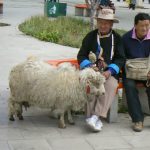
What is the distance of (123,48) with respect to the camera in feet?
20.3

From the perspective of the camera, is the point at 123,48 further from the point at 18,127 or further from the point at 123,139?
the point at 18,127

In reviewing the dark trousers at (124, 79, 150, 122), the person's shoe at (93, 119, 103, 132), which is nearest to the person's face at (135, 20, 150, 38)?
the dark trousers at (124, 79, 150, 122)

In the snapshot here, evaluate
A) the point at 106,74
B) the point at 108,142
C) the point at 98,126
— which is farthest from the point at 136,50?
the point at 108,142

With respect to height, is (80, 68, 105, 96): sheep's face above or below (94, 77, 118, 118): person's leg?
above

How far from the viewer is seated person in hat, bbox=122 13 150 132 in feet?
19.6

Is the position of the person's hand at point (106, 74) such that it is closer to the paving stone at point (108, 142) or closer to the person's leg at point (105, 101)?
the person's leg at point (105, 101)

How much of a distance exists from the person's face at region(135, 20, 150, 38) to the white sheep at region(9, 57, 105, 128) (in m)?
0.88

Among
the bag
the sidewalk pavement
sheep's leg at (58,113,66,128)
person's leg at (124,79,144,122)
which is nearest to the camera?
the sidewalk pavement

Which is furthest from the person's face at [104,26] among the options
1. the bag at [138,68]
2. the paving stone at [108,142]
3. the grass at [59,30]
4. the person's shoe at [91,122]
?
the grass at [59,30]

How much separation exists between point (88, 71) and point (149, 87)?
0.89 metres

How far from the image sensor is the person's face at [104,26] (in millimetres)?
6008

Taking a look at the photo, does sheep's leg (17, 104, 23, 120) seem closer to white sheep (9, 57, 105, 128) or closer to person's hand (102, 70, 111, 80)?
white sheep (9, 57, 105, 128)

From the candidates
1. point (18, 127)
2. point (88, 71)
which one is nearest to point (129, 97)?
point (88, 71)

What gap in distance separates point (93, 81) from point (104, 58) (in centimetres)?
55
